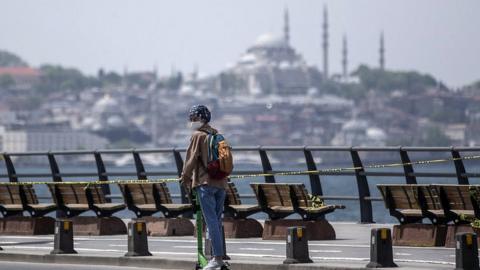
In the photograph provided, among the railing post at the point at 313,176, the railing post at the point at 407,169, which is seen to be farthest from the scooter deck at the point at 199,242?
the railing post at the point at 313,176

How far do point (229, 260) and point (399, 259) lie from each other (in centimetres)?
197

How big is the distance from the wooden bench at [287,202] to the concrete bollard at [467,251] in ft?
20.7

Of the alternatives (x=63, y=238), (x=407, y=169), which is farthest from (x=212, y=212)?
(x=407, y=169)

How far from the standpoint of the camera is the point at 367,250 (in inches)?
812

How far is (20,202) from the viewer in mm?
26562

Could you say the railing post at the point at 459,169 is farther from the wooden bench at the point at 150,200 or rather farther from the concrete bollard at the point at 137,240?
the concrete bollard at the point at 137,240

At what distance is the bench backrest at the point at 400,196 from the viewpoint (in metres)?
21.3

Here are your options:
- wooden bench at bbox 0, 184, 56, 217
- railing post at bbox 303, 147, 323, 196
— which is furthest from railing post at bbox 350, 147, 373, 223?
wooden bench at bbox 0, 184, 56, 217

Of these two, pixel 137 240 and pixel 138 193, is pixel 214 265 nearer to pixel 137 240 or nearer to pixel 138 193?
pixel 137 240

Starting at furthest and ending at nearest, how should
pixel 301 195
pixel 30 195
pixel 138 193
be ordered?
pixel 30 195 → pixel 138 193 → pixel 301 195

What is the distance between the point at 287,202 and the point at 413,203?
2311 mm

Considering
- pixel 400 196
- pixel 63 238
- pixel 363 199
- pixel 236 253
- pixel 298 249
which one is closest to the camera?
pixel 298 249

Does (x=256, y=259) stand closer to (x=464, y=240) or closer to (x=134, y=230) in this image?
(x=134, y=230)

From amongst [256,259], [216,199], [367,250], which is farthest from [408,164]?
[216,199]
